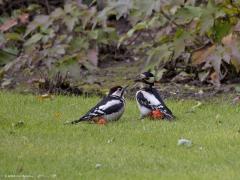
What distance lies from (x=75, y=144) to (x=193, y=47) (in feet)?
16.5

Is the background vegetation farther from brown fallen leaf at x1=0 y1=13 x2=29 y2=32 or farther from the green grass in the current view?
the green grass

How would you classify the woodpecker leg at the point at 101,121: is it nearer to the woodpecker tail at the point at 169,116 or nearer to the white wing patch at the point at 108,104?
the white wing patch at the point at 108,104

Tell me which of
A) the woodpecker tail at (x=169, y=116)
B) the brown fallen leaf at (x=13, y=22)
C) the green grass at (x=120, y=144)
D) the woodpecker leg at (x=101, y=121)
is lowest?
the green grass at (x=120, y=144)

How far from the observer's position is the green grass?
768cm

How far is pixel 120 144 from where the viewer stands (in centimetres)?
881

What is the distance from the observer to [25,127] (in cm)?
977

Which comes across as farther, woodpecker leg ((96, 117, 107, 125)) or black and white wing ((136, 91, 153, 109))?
black and white wing ((136, 91, 153, 109))

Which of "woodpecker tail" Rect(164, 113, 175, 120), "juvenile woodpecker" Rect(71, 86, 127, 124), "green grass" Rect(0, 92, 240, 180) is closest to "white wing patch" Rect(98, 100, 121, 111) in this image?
"juvenile woodpecker" Rect(71, 86, 127, 124)

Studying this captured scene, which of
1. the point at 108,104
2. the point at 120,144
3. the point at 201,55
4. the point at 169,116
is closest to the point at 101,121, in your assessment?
the point at 108,104

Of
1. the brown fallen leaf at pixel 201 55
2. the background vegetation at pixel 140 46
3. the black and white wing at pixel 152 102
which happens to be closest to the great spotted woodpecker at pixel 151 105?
the black and white wing at pixel 152 102

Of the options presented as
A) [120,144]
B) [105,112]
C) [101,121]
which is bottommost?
[120,144]

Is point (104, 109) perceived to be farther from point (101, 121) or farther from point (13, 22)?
point (13, 22)

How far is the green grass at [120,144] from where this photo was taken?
7680mm

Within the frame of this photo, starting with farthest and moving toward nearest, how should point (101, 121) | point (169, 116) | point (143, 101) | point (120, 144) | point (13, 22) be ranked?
1. point (13, 22)
2. point (143, 101)
3. point (169, 116)
4. point (101, 121)
5. point (120, 144)
